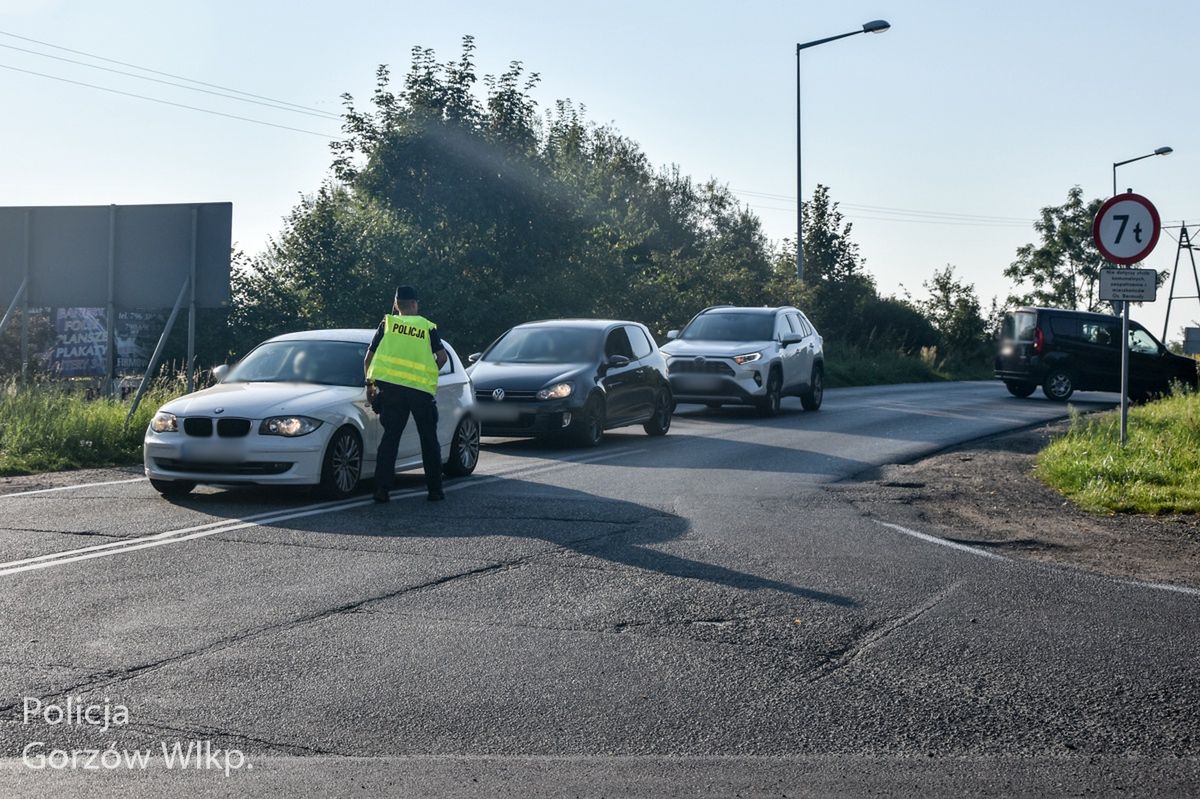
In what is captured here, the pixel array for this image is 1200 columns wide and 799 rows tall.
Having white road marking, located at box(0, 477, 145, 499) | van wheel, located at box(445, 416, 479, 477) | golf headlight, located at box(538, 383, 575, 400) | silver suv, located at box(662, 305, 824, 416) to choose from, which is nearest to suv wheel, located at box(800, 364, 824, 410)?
silver suv, located at box(662, 305, 824, 416)

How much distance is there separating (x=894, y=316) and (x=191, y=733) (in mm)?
51398

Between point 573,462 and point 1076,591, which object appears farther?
point 573,462

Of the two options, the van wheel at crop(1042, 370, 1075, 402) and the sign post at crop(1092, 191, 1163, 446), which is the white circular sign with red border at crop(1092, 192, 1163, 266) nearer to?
the sign post at crop(1092, 191, 1163, 446)

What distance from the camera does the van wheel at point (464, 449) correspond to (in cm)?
1348

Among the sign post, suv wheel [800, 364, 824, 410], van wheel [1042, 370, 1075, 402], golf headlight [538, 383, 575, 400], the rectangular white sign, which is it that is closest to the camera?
the sign post

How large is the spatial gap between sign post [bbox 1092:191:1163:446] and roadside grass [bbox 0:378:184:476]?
1086 centimetres

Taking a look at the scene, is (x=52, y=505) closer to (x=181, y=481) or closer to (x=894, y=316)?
(x=181, y=481)

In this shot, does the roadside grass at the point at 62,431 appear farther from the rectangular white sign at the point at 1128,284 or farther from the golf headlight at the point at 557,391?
the rectangular white sign at the point at 1128,284

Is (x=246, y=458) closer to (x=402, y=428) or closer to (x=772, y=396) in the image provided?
(x=402, y=428)

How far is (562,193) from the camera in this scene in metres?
33.4

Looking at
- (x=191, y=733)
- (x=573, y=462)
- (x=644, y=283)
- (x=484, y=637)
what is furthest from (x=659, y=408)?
(x=644, y=283)

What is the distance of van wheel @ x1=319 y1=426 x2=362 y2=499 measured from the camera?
11445mm

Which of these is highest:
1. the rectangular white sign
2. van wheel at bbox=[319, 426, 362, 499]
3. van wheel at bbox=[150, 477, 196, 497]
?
the rectangular white sign

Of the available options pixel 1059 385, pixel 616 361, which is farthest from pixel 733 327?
pixel 1059 385
